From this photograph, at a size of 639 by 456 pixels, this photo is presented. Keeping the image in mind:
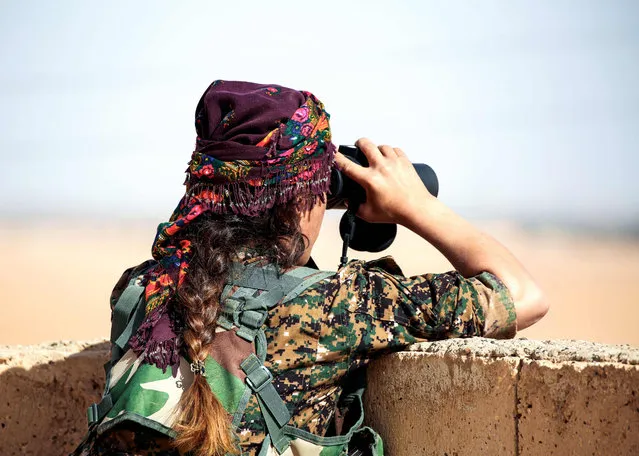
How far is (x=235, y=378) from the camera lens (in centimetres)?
213

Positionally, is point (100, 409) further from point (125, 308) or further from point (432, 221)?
point (432, 221)

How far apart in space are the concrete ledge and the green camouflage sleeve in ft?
0.25

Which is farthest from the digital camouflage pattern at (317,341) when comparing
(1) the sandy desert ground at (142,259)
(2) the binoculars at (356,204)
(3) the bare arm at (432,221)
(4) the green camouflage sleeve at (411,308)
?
(1) the sandy desert ground at (142,259)

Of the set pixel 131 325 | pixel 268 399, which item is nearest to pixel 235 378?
pixel 268 399

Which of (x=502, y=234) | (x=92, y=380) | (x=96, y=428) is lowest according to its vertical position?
(x=502, y=234)

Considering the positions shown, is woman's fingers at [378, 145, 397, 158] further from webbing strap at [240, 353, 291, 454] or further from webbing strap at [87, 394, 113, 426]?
webbing strap at [87, 394, 113, 426]

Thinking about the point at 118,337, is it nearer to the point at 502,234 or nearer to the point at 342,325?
the point at 342,325

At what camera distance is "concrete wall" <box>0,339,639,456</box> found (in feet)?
6.22

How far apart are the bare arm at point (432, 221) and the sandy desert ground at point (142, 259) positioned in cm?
926

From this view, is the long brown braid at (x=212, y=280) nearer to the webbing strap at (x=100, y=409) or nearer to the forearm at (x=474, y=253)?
the webbing strap at (x=100, y=409)

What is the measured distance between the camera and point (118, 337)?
7.55ft

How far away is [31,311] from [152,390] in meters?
15.2

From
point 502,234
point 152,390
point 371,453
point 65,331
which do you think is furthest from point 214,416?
point 502,234

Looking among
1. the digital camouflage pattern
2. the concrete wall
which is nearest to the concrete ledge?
the concrete wall
